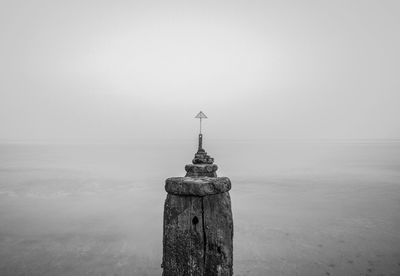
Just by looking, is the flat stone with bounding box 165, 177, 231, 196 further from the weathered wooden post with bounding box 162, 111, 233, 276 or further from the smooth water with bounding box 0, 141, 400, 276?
the smooth water with bounding box 0, 141, 400, 276

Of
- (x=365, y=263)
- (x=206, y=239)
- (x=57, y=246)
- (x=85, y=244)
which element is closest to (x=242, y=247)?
(x=365, y=263)

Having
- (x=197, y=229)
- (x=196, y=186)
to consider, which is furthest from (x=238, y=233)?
(x=196, y=186)

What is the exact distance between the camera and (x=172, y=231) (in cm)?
182

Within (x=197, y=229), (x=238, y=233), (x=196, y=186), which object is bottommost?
(x=238, y=233)

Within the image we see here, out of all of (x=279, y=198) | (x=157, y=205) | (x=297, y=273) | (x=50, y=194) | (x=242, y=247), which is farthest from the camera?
(x=50, y=194)

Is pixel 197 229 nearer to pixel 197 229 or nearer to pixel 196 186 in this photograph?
pixel 197 229

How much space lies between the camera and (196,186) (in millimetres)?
1742

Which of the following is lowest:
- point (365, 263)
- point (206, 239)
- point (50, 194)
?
point (50, 194)

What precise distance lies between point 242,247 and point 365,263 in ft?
16.3

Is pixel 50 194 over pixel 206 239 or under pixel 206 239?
under

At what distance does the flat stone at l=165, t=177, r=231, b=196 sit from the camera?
5.72ft

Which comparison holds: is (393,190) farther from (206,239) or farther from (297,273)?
(206,239)

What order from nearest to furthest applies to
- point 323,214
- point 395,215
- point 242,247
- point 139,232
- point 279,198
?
point 242,247
point 139,232
point 395,215
point 323,214
point 279,198

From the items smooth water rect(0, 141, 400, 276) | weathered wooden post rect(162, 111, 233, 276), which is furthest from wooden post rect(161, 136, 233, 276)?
smooth water rect(0, 141, 400, 276)
